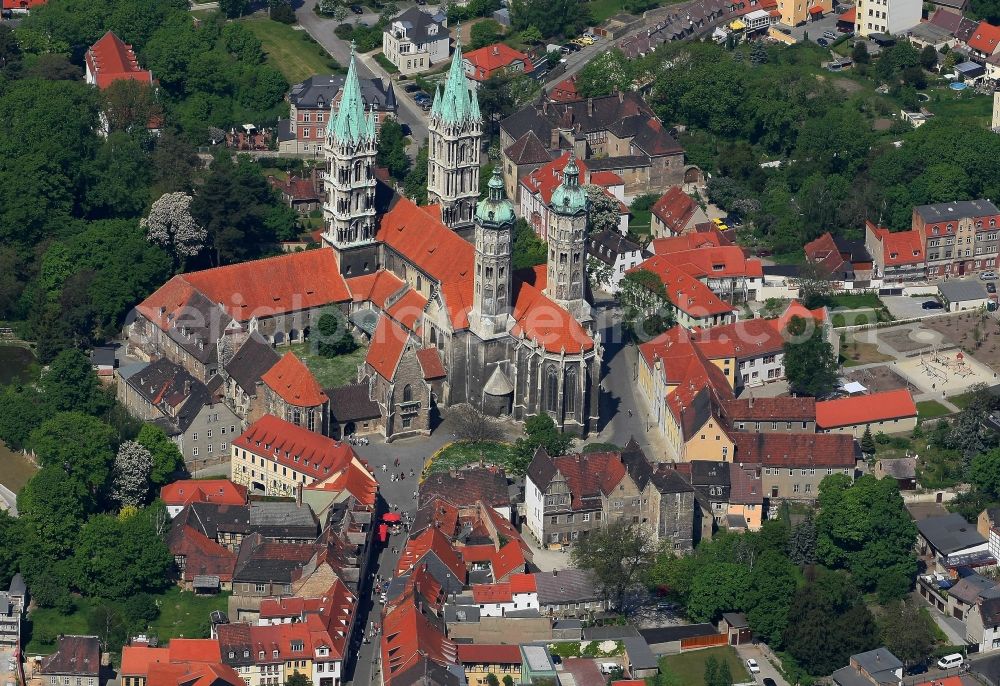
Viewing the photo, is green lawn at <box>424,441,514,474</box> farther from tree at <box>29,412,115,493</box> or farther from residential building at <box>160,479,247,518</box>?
tree at <box>29,412,115,493</box>

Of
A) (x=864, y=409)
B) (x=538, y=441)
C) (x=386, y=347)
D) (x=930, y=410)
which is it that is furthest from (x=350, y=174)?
(x=930, y=410)

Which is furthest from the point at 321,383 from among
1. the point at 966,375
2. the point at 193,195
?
the point at 966,375

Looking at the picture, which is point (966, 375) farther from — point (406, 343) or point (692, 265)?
point (406, 343)

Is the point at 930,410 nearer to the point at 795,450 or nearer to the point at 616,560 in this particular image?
the point at 795,450

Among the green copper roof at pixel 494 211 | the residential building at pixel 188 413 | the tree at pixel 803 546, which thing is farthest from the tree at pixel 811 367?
the residential building at pixel 188 413

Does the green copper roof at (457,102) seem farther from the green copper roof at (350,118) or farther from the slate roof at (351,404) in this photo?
the slate roof at (351,404)
